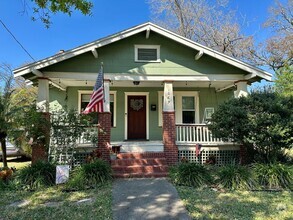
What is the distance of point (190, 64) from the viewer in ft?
32.0

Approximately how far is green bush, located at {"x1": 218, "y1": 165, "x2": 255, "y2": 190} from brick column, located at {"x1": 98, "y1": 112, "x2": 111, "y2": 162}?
397cm

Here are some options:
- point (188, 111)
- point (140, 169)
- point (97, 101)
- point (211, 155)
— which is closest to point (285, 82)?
point (188, 111)

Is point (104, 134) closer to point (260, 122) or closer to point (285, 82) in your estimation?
point (260, 122)

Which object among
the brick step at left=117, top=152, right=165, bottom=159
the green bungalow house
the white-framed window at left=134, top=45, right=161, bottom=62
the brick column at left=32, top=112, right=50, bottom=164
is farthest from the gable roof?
the brick step at left=117, top=152, right=165, bottom=159

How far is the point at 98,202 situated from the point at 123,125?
6.14 metres

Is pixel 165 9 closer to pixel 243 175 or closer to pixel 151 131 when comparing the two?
pixel 151 131

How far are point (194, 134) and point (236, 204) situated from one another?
432cm

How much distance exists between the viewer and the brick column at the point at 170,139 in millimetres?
8992

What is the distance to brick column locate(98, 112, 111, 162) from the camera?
8.55 metres

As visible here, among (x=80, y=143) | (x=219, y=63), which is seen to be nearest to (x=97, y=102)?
(x=80, y=143)

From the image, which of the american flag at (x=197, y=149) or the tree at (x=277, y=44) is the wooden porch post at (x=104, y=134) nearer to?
the american flag at (x=197, y=149)

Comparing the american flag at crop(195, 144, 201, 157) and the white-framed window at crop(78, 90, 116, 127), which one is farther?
the white-framed window at crop(78, 90, 116, 127)

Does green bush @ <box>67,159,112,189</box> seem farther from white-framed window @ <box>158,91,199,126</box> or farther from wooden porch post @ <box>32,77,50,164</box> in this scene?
white-framed window @ <box>158,91,199,126</box>

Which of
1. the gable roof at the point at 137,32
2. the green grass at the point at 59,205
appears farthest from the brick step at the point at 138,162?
the gable roof at the point at 137,32
